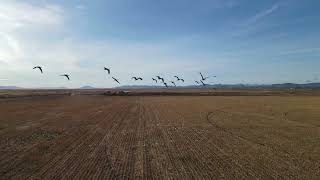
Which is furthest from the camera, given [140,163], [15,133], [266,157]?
[15,133]

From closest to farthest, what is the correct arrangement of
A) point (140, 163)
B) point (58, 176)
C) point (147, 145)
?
point (58, 176) < point (140, 163) < point (147, 145)

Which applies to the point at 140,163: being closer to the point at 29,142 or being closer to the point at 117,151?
the point at 117,151

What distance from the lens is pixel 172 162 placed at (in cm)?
1349

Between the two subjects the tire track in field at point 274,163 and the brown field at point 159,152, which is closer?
the tire track in field at point 274,163

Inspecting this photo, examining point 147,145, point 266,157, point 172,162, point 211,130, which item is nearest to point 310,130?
point 211,130

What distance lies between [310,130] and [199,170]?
1355cm

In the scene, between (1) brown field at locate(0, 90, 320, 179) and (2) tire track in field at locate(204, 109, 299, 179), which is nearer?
(2) tire track in field at locate(204, 109, 299, 179)

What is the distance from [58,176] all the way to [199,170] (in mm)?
4533

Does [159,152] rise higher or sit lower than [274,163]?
higher

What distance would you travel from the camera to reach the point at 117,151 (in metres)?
15.7

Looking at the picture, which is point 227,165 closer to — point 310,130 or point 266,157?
point 266,157

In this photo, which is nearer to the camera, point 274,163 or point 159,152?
point 274,163

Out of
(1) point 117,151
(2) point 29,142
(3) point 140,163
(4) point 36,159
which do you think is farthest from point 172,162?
(2) point 29,142

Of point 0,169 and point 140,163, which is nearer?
point 0,169
